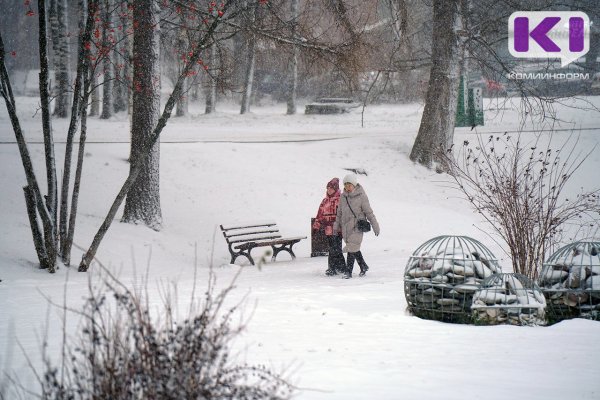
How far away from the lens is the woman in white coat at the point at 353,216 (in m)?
11.1

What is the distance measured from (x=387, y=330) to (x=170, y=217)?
29.5ft

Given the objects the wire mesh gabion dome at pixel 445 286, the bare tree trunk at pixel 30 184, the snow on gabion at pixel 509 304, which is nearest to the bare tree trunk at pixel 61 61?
the bare tree trunk at pixel 30 184

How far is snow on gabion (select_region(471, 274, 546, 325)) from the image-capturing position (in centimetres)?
718

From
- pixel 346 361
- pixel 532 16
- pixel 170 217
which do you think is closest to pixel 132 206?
pixel 170 217

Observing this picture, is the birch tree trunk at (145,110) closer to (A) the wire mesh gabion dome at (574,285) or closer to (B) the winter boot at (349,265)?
(B) the winter boot at (349,265)

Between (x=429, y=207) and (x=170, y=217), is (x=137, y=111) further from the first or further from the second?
(x=429, y=207)

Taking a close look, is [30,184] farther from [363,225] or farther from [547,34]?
[547,34]

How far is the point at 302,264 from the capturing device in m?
13.0

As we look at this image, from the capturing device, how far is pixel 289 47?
1421 cm

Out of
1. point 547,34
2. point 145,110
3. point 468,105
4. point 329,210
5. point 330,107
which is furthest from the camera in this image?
point 330,107

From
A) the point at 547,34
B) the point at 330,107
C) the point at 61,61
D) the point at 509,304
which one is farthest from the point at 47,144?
the point at 330,107

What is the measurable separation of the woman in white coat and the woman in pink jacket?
0.66ft

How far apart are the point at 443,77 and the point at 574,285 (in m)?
13.8

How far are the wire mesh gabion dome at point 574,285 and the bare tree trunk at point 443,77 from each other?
41.8ft
